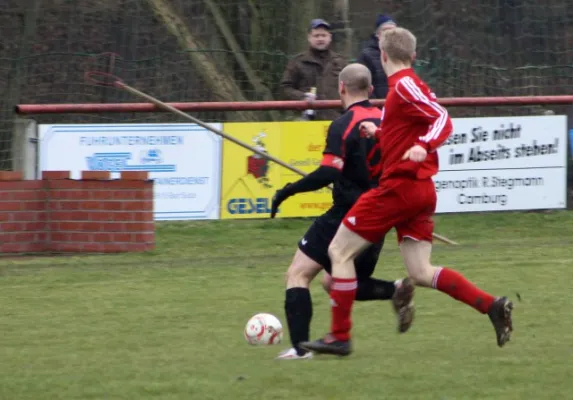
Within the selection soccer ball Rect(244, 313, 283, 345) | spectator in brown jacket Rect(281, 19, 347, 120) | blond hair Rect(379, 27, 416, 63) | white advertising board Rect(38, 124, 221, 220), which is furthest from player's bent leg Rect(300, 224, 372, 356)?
spectator in brown jacket Rect(281, 19, 347, 120)

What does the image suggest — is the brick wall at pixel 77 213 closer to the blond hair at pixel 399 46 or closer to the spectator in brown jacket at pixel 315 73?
the spectator in brown jacket at pixel 315 73

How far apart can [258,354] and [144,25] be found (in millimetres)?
10667

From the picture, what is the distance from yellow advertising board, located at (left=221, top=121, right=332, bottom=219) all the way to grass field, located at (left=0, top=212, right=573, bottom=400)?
28 centimetres

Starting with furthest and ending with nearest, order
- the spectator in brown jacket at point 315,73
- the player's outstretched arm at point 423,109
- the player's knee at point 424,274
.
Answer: the spectator in brown jacket at point 315,73 < the player's knee at point 424,274 < the player's outstretched arm at point 423,109

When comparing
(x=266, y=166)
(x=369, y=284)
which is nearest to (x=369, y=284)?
(x=369, y=284)

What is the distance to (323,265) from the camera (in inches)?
247

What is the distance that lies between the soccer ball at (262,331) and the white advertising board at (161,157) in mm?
4934

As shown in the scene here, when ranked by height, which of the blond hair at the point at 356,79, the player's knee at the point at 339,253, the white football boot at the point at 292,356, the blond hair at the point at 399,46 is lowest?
the white football boot at the point at 292,356

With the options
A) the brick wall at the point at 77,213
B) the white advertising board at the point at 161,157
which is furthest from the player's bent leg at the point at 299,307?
the white advertising board at the point at 161,157

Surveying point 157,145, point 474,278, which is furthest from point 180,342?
point 157,145

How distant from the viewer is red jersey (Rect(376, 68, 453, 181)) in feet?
19.0

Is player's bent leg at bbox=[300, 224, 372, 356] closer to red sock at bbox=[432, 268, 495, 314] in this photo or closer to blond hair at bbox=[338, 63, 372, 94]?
red sock at bbox=[432, 268, 495, 314]

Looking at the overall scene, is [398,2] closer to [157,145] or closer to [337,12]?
[337,12]

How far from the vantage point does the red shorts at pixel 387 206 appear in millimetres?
5887
